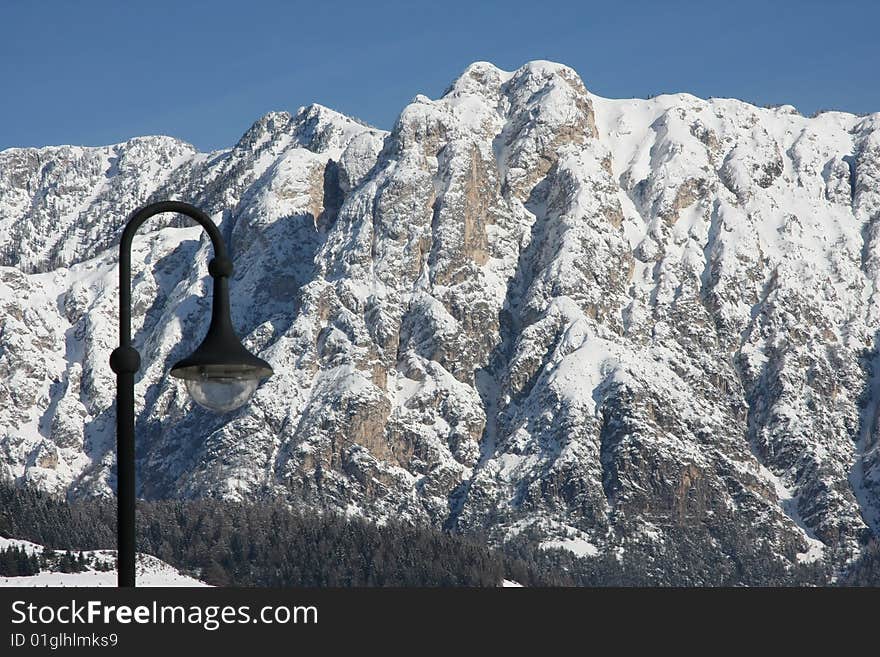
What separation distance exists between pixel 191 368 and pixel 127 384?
1737 millimetres

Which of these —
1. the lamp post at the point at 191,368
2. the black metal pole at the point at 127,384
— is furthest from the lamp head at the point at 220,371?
the black metal pole at the point at 127,384

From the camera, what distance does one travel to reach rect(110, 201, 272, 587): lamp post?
153ft

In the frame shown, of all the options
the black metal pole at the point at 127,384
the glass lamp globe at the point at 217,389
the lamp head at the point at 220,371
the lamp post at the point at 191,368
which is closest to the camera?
the black metal pole at the point at 127,384

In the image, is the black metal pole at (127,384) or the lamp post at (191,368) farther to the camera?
the lamp post at (191,368)

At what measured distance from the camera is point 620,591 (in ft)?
180

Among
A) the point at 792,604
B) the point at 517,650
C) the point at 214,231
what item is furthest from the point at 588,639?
the point at 214,231

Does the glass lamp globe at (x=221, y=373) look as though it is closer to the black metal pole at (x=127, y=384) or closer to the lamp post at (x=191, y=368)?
the lamp post at (x=191, y=368)

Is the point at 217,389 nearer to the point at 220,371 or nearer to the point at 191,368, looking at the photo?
the point at 220,371

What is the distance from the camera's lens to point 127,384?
1855 inches

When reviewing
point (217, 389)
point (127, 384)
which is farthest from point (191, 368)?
point (127, 384)

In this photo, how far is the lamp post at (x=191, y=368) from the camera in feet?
153

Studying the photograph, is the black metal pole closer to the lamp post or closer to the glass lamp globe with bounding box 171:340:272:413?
the lamp post

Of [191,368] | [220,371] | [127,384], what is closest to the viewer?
[127,384]

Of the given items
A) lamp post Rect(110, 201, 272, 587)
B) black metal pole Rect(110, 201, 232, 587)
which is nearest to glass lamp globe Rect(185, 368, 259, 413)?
lamp post Rect(110, 201, 272, 587)
